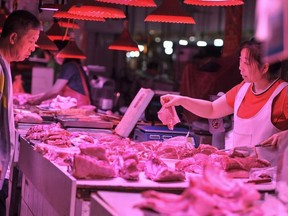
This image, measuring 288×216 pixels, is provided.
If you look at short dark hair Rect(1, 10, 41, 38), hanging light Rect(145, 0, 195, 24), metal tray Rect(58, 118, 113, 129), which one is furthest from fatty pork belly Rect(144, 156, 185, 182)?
metal tray Rect(58, 118, 113, 129)

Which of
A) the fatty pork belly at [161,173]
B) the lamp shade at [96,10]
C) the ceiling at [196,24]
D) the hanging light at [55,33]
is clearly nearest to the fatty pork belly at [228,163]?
the fatty pork belly at [161,173]

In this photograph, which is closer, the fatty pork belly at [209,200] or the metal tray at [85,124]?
the fatty pork belly at [209,200]

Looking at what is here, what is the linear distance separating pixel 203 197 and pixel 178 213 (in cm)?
12

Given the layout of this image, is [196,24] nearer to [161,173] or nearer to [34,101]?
[34,101]

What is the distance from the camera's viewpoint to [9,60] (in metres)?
4.88

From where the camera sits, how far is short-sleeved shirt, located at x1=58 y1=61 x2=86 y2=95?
→ 9812 mm

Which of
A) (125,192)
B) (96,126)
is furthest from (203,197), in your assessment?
(96,126)

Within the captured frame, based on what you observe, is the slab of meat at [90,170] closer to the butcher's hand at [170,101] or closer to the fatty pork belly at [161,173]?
the fatty pork belly at [161,173]

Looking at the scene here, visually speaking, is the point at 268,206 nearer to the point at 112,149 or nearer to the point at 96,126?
the point at 112,149

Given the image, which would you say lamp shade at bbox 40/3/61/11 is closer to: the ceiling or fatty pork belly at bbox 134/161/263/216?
fatty pork belly at bbox 134/161/263/216

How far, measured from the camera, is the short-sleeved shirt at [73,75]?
9812 mm

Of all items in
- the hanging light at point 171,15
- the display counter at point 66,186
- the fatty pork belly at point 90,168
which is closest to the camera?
the display counter at point 66,186

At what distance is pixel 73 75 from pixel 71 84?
17 centimetres

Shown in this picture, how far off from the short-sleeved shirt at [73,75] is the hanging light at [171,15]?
14.3 feet
